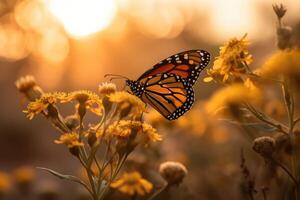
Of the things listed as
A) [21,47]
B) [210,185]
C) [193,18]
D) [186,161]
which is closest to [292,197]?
[210,185]

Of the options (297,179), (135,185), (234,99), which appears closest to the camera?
(135,185)

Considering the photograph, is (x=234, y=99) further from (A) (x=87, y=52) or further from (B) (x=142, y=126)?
(A) (x=87, y=52)

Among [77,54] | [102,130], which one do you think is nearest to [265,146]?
[102,130]

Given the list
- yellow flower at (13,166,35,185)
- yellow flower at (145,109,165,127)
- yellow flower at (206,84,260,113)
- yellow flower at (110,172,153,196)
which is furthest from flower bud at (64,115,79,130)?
yellow flower at (13,166,35,185)

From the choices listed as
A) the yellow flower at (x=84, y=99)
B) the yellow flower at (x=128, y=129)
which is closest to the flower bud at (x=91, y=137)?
the yellow flower at (x=128, y=129)

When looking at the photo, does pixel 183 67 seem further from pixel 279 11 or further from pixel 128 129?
pixel 128 129

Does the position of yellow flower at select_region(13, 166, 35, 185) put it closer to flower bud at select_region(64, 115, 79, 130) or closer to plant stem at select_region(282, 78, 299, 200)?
flower bud at select_region(64, 115, 79, 130)
